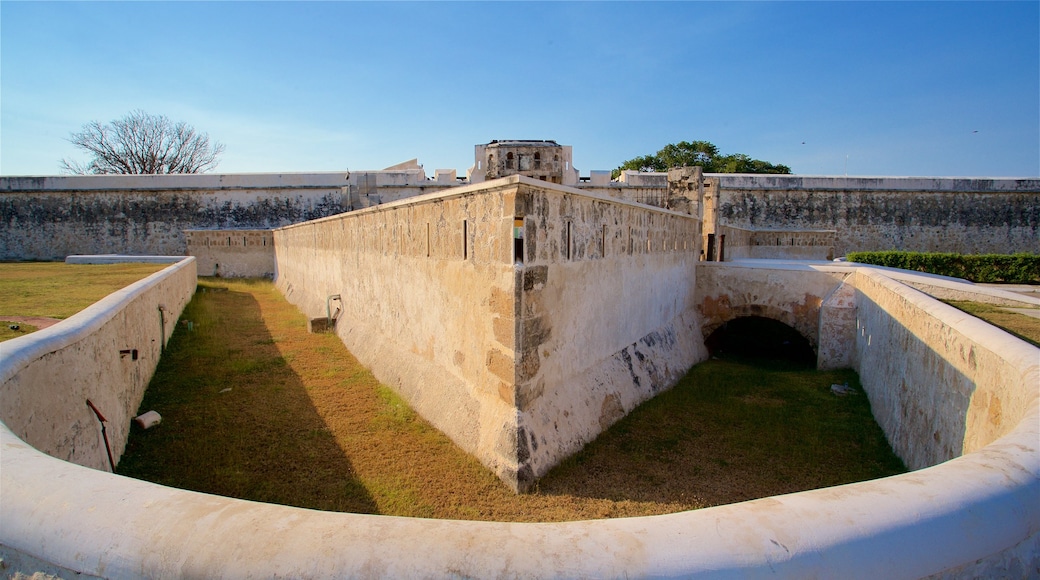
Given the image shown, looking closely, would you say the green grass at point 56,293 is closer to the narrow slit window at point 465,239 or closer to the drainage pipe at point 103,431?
the drainage pipe at point 103,431

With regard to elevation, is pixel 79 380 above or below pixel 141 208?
below

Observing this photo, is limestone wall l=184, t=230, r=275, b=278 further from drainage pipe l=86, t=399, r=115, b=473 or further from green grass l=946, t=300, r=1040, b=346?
green grass l=946, t=300, r=1040, b=346

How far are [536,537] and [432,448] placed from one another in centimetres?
314

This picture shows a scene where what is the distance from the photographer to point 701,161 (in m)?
39.0

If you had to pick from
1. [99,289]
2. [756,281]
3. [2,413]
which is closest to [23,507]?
[2,413]

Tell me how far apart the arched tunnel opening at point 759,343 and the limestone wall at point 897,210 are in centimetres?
1195

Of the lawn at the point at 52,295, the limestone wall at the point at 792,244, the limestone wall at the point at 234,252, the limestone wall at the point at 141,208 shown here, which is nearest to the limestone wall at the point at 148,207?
the limestone wall at the point at 141,208

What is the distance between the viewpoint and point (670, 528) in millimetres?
1396

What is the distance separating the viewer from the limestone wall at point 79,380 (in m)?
2.75

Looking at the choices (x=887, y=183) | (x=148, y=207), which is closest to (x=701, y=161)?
(x=887, y=183)

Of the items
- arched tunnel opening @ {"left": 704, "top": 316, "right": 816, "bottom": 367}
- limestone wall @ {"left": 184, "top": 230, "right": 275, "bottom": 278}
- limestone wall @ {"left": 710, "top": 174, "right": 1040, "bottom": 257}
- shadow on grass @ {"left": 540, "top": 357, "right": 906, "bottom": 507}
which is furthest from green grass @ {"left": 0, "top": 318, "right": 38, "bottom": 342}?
limestone wall @ {"left": 710, "top": 174, "right": 1040, "bottom": 257}

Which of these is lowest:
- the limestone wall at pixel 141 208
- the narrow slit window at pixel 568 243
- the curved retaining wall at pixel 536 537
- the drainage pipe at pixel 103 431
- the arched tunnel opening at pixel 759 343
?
the arched tunnel opening at pixel 759 343

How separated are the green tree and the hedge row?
21.7 metres

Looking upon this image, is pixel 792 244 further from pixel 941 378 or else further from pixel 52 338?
pixel 52 338
